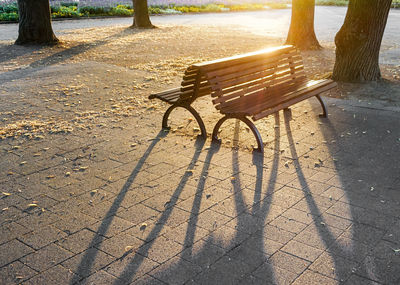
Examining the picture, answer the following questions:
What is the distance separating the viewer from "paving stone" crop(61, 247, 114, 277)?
3314 millimetres

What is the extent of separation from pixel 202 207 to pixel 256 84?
2.60 meters

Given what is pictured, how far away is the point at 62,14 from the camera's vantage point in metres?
25.1

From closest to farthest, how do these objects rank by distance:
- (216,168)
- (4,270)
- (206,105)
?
(4,270), (216,168), (206,105)

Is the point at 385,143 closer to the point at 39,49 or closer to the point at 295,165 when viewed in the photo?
the point at 295,165

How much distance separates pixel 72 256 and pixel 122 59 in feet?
30.6

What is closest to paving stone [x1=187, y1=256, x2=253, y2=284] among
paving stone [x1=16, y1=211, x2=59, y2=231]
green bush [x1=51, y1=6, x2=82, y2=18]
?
paving stone [x1=16, y1=211, x2=59, y2=231]

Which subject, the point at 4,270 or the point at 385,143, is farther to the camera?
the point at 385,143

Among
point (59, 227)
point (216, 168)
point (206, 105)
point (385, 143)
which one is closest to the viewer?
point (59, 227)

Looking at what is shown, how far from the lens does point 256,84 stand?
6336mm

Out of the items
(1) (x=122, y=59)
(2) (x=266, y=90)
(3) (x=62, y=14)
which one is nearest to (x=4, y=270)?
(2) (x=266, y=90)

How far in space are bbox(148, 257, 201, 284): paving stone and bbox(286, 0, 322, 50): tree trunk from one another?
37.5 feet

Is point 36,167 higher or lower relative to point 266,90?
lower

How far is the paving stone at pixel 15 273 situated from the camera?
127 inches

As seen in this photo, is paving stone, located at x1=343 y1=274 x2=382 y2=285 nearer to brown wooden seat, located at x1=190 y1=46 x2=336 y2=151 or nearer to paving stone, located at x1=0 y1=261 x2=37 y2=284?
paving stone, located at x1=0 y1=261 x2=37 y2=284
